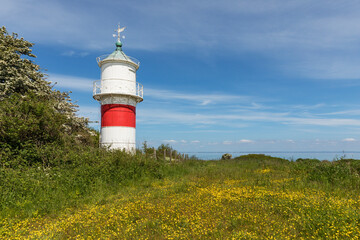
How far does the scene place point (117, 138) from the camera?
62.4ft

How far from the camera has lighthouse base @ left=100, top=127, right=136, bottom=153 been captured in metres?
19.0

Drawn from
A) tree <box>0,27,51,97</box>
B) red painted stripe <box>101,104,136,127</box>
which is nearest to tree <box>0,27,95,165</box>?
tree <box>0,27,51,97</box>

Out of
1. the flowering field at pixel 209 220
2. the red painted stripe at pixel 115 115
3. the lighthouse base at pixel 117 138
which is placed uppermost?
the red painted stripe at pixel 115 115

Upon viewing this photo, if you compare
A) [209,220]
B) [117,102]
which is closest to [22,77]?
[117,102]

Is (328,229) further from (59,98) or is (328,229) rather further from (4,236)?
(59,98)

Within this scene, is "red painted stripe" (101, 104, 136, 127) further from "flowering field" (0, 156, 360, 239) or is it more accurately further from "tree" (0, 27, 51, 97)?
"flowering field" (0, 156, 360, 239)

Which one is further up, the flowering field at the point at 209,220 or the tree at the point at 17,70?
the tree at the point at 17,70

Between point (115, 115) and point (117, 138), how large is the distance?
206cm

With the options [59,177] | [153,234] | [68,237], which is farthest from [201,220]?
[59,177]

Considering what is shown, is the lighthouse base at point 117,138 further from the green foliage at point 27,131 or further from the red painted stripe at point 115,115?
the green foliage at point 27,131

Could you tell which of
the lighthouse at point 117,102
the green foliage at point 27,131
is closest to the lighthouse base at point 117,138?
the lighthouse at point 117,102

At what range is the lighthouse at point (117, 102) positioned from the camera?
19141 millimetres

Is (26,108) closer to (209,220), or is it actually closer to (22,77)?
(22,77)

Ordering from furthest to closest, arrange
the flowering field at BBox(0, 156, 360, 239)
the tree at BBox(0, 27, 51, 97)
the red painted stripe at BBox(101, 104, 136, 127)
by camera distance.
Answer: the red painted stripe at BBox(101, 104, 136, 127)
the tree at BBox(0, 27, 51, 97)
the flowering field at BBox(0, 156, 360, 239)
